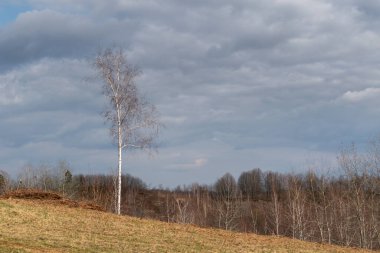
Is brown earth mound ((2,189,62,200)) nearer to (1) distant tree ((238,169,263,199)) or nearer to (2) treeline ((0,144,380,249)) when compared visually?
(2) treeline ((0,144,380,249))

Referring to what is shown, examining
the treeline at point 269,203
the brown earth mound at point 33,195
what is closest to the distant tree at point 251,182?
the treeline at point 269,203

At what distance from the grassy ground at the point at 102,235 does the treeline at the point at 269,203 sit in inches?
623

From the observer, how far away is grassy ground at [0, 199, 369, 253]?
1920 cm

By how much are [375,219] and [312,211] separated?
20864 mm

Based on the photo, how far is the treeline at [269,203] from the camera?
4791 centimetres

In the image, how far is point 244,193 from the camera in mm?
118438

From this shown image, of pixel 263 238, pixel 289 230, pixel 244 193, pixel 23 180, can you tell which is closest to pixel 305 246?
pixel 263 238

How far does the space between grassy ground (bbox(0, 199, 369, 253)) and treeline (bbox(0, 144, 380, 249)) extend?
51.9ft

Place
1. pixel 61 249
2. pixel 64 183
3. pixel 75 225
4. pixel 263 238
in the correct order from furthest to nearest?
pixel 64 183
pixel 263 238
pixel 75 225
pixel 61 249

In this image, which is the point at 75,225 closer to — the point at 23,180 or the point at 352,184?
the point at 352,184

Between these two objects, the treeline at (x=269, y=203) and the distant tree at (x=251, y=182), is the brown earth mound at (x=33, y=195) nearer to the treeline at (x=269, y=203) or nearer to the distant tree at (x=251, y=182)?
the treeline at (x=269, y=203)

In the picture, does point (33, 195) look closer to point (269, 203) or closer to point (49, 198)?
point (49, 198)

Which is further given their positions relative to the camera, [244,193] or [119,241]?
[244,193]

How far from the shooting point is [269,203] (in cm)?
8912
